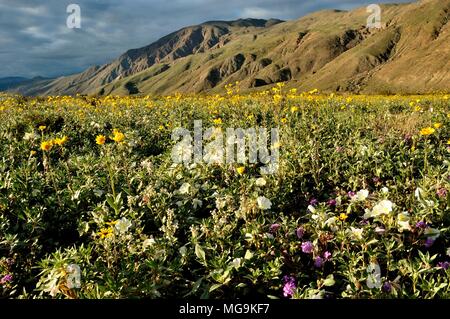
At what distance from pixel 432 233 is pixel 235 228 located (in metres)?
2.12

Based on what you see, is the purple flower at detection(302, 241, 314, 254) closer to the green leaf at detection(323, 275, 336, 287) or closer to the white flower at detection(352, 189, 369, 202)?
the green leaf at detection(323, 275, 336, 287)

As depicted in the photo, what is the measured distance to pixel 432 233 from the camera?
3.87 m

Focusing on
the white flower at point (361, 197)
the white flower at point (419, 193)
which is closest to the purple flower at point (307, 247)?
the white flower at point (361, 197)

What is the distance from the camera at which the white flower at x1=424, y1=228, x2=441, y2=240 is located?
3859mm

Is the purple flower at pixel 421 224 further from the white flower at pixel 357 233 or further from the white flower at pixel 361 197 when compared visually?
the white flower at pixel 361 197

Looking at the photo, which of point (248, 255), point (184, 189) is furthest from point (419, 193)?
point (184, 189)

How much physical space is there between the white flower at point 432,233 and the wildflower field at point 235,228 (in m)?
0.01

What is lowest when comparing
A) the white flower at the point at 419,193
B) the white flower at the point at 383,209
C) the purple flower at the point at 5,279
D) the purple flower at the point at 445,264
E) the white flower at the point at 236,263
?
the purple flower at the point at 5,279

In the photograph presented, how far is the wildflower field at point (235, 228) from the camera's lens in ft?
11.4

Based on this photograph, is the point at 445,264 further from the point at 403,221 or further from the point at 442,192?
the point at 442,192

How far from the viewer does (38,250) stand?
4207mm

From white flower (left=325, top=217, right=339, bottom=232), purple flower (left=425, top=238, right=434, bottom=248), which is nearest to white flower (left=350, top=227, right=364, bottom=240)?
white flower (left=325, top=217, right=339, bottom=232)

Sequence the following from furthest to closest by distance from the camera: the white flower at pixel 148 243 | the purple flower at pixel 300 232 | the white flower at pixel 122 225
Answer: the purple flower at pixel 300 232
the white flower at pixel 122 225
the white flower at pixel 148 243
